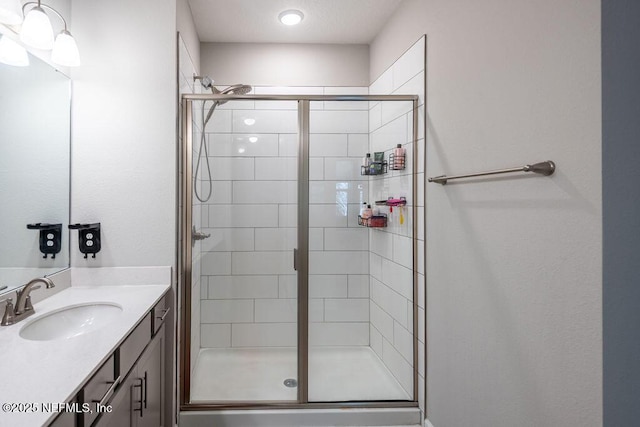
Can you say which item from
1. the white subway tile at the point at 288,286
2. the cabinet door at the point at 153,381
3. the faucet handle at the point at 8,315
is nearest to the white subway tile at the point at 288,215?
the white subway tile at the point at 288,286

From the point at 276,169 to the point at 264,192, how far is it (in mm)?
162

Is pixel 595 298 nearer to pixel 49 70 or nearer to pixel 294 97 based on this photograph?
pixel 294 97

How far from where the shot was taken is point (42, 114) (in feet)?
4.92

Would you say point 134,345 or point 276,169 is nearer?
point 134,345

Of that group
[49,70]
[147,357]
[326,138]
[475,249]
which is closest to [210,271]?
[147,357]

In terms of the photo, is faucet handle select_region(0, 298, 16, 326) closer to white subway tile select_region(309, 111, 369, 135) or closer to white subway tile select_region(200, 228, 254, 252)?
white subway tile select_region(200, 228, 254, 252)

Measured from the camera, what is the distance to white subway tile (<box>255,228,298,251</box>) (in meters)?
1.99

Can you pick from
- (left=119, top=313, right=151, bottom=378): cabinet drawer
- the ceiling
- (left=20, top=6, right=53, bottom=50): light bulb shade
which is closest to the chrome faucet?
(left=119, top=313, right=151, bottom=378): cabinet drawer

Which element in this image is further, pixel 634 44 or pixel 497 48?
pixel 497 48

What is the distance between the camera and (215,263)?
204 centimetres

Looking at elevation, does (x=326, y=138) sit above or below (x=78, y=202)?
above

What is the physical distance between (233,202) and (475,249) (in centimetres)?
139

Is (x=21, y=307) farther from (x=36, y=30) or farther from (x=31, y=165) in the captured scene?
(x=36, y=30)

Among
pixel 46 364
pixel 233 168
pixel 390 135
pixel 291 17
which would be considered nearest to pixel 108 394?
pixel 46 364
